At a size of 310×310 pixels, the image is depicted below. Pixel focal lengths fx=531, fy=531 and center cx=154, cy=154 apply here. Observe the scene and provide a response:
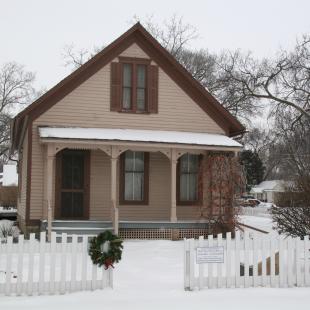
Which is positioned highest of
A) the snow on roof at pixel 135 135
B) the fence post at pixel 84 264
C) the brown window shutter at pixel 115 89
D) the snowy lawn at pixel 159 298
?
the brown window shutter at pixel 115 89

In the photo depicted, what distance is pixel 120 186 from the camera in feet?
60.9

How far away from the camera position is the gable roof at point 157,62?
17.5 m

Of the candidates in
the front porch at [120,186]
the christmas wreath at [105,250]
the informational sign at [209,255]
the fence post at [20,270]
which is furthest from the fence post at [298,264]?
the front porch at [120,186]

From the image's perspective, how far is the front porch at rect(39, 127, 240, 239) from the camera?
54.5 feet

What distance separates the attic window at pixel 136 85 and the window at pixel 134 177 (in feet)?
5.47

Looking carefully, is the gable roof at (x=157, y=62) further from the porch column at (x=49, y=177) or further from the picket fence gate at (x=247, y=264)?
the picket fence gate at (x=247, y=264)

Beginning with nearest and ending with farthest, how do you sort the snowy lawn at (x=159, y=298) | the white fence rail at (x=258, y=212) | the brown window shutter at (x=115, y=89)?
the snowy lawn at (x=159, y=298) → the brown window shutter at (x=115, y=89) → the white fence rail at (x=258, y=212)

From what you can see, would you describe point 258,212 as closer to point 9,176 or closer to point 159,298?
point 159,298

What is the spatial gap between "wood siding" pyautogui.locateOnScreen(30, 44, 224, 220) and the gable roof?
0.17 m

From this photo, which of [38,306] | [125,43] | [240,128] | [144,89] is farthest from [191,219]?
[38,306]

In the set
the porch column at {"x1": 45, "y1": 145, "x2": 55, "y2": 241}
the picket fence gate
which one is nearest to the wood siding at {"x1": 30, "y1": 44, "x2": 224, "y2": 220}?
the porch column at {"x1": 45, "y1": 145, "x2": 55, "y2": 241}

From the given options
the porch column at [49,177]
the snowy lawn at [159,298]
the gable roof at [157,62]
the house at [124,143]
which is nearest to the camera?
the snowy lawn at [159,298]

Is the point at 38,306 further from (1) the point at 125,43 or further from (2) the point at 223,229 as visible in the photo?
(1) the point at 125,43

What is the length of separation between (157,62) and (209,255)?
1104 cm
